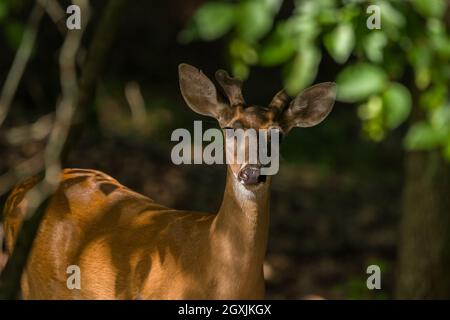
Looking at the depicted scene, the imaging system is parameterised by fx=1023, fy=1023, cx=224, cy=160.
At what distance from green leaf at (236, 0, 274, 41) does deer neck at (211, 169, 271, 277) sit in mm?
1314

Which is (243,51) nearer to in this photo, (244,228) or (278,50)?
(244,228)

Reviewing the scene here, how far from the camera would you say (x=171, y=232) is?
4695 mm

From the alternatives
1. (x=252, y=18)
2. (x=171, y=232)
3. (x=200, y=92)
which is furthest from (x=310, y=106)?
(x=252, y=18)

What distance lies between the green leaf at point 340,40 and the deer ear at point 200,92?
42.1 inches

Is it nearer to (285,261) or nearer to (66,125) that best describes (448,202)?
(285,261)

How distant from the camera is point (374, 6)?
3527 millimetres

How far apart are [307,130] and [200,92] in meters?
8.31

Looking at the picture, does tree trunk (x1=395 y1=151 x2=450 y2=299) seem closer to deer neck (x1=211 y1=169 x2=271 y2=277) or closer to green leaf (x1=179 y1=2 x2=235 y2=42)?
deer neck (x1=211 y1=169 x2=271 y2=277)

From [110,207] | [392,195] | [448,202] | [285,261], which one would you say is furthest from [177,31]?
[110,207]

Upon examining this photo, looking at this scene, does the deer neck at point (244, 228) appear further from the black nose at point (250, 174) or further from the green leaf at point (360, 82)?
the green leaf at point (360, 82)

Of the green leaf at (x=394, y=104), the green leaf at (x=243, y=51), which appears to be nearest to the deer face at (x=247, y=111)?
the green leaf at (x=243, y=51)

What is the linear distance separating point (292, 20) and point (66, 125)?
0.99 metres

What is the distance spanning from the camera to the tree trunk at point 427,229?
22.2 ft

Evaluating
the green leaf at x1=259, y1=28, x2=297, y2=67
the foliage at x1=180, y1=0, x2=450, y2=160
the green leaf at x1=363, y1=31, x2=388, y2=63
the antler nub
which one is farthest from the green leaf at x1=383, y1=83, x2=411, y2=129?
the antler nub
